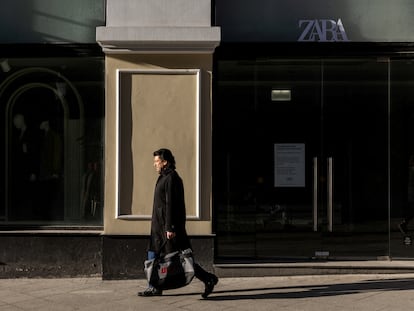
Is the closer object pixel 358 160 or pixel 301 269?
pixel 301 269

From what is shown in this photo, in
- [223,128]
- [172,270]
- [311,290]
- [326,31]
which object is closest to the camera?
[172,270]

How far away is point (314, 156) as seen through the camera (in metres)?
10.1

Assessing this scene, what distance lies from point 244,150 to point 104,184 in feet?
7.05

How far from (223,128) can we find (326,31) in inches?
82.7

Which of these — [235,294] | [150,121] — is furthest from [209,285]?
[150,121]

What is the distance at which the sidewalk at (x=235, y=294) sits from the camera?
25.3 feet

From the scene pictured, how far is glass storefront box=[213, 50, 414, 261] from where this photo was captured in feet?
33.0

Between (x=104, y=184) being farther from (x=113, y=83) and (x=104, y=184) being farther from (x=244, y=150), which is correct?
(x=244, y=150)

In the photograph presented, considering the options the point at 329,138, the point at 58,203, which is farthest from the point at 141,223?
the point at 329,138

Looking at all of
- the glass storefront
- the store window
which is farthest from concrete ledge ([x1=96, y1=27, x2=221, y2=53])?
the glass storefront

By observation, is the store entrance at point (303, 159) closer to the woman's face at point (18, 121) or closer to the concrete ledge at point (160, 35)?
the concrete ledge at point (160, 35)

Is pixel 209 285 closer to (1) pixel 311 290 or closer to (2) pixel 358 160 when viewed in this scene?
(1) pixel 311 290

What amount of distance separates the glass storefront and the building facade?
2 cm

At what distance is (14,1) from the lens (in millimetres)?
9930
